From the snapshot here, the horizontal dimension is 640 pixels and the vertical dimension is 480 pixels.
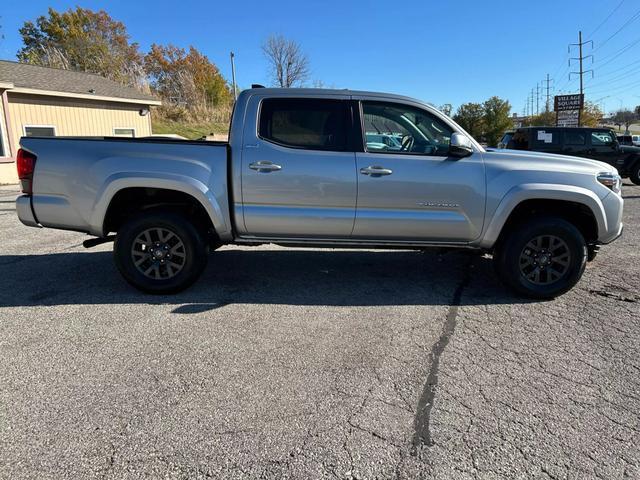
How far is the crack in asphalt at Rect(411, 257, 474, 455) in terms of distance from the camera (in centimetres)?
250

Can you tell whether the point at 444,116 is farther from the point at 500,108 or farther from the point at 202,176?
the point at 500,108

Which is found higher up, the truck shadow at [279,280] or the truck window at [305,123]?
the truck window at [305,123]

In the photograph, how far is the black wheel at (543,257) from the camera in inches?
176

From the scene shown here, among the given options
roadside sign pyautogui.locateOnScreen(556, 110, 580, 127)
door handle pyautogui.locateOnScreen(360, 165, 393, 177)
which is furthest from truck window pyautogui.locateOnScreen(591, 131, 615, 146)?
roadside sign pyautogui.locateOnScreen(556, 110, 580, 127)

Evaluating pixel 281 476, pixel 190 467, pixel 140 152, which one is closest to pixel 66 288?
pixel 140 152

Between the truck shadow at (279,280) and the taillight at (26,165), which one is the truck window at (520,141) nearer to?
the truck shadow at (279,280)

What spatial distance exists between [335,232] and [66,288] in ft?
9.78

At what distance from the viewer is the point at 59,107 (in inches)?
639

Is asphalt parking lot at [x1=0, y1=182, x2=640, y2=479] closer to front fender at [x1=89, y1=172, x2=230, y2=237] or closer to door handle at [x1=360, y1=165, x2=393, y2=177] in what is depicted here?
front fender at [x1=89, y1=172, x2=230, y2=237]

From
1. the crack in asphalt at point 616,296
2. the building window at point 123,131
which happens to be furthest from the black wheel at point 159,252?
the building window at point 123,131

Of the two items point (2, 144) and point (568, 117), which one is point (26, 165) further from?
point (568, 117)

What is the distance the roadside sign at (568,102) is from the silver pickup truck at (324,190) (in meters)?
37.8

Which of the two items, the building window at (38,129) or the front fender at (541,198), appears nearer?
the front fender at (541,198)

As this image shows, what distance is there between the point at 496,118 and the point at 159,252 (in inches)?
2103
